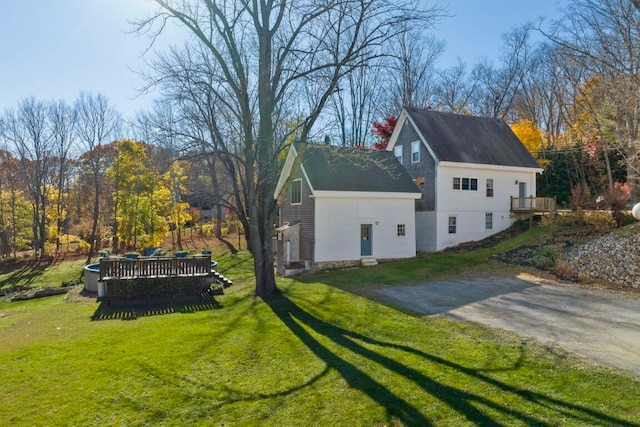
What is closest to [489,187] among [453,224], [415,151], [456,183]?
[456,183]

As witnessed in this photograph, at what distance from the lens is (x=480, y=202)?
23109 mm

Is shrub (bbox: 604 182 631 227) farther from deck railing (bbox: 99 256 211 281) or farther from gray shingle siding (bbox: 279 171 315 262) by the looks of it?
deck railing (bbox: 99 256 211 281)

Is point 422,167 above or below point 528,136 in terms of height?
below

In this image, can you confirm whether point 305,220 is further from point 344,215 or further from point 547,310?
point 547,310

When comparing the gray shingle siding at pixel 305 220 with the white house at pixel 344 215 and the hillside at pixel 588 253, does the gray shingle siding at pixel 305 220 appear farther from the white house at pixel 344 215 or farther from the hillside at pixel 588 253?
the hillside at pixel 588 253

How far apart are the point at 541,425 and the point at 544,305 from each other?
710cm

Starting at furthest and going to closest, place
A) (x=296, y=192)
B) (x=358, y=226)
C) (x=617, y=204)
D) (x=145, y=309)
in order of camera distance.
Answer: (x=296, y=192) → (x=358, y=226) → (x=617, y=204) → (x=145, y=309)

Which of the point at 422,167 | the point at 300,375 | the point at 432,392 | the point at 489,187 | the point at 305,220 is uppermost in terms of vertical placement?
the point at 422,167

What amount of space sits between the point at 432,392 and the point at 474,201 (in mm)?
19381

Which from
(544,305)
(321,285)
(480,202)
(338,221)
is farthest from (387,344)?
(480,202)

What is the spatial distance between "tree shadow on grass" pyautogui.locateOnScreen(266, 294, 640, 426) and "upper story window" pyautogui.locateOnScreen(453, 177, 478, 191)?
16418 mm

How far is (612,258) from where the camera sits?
48.0 ft

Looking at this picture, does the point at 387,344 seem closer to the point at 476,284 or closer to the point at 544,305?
the point at 544,305

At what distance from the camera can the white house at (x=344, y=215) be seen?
59.6 ft
